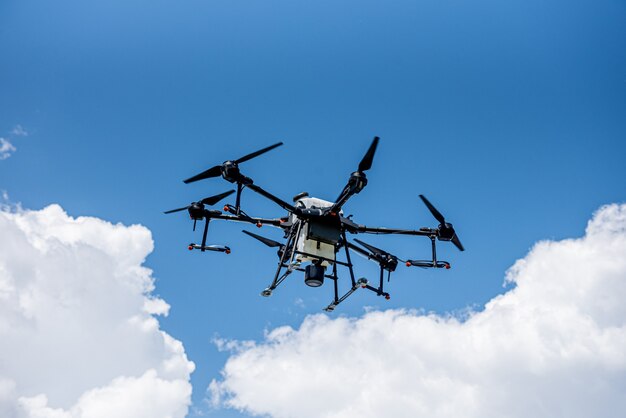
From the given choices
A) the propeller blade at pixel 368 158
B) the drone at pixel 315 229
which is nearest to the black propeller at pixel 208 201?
the drone at pixel 315 229

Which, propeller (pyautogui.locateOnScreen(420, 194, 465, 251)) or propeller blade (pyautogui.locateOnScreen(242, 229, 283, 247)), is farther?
propeller blade (pyautogui.locateOnScreen(242, 229, 283, 247))

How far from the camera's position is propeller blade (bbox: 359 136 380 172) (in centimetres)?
2328

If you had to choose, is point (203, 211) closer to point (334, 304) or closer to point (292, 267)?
point (292, 267)

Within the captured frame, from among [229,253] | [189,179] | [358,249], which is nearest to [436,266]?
[358,249]

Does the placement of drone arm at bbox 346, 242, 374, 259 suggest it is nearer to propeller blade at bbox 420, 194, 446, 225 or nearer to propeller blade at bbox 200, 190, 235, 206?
propeller blade at bbox 420, 194, 446, 225

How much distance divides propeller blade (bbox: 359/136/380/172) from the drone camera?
592 centimetres

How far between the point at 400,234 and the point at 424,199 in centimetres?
261

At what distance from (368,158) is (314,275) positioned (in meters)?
6.86

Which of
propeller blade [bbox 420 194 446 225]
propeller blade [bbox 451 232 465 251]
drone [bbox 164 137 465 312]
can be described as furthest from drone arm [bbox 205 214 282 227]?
propeller blade [bbox 451 232 465 251]

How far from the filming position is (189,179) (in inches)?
936

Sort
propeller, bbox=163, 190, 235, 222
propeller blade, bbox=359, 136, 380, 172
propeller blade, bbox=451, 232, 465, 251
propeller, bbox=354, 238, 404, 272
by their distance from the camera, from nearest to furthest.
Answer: propeller blade, bbox=359, 136, 380, 172 → propeller, bbox=163, 190, 235, 222 → propeller blade, bbox=451, 232, 465, 251 → propeller, bbox=354, 238, 404, 272

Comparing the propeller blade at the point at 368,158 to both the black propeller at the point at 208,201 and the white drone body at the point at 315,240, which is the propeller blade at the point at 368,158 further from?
the black propeller at the point at 208,201

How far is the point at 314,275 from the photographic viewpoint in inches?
1040

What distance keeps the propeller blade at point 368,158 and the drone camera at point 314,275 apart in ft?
19.4
